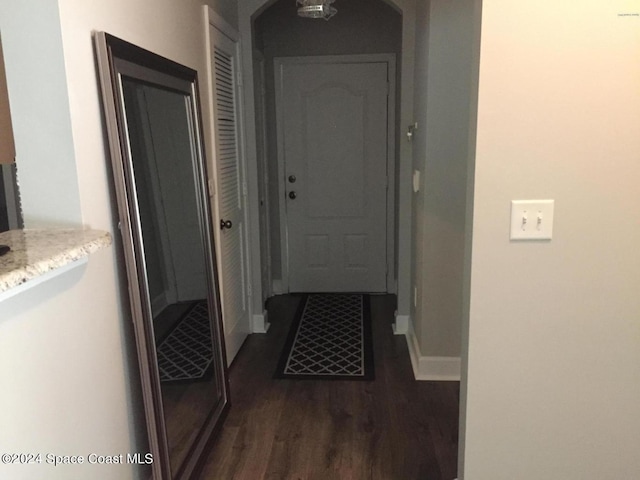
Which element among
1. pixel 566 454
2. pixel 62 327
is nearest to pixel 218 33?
pixel 62 327

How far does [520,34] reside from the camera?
1548 millimetres

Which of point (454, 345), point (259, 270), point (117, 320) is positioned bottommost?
point (454, 345)

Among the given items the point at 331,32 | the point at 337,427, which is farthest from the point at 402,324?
the point at 331,32

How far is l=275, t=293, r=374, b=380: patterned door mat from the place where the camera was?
127 inches

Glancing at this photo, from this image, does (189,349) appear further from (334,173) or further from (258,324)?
(334,173)

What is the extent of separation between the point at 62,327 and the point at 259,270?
7.94 feet

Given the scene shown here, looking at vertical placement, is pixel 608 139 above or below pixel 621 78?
below

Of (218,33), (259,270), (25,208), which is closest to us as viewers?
(25,208)

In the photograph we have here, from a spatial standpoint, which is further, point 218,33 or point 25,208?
point 218,33

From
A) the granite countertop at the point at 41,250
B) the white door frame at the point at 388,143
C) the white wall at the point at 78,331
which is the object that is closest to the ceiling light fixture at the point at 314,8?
the white wall at the point at 78,331

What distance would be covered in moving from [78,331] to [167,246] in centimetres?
59

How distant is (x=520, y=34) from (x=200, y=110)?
5.17 ft

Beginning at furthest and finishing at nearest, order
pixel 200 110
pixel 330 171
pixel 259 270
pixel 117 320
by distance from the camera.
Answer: pixel 330 171 < pixel 259 270 < pixel 200 110 < pixel 117 320

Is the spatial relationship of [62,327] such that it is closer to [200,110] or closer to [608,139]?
[200,110]
